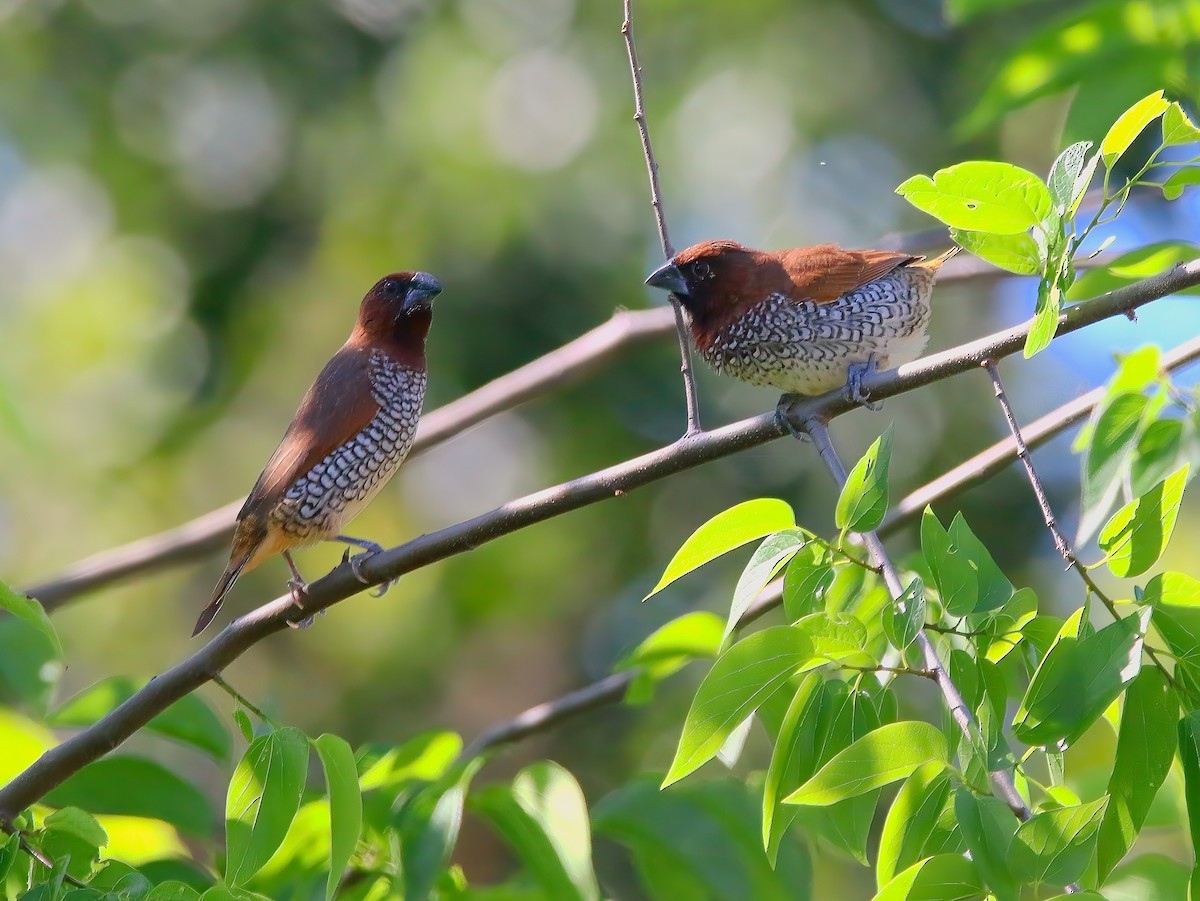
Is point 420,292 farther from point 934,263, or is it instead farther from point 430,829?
point 430,829

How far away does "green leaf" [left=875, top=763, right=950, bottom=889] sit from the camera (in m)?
1.84

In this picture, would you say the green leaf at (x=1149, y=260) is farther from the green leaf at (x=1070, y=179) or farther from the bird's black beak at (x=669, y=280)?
the bird's black beak at (x=669, y=280)

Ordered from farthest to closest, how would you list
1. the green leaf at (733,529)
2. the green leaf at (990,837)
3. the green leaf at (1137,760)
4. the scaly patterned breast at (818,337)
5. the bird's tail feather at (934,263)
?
the bird's tail feather at (934,263), the scaly patterned breast at (818,337), the green leaf at (733,529), the green leaf at (1137,760), the green leaf at (990,837)

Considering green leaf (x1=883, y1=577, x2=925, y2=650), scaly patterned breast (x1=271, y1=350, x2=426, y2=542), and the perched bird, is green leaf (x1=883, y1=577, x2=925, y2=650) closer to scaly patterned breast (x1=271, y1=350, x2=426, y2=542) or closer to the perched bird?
the perched bird

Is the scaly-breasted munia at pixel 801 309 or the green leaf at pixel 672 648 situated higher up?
the scaly-breasted munia at pixel 801 309

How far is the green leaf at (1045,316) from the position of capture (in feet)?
6.33

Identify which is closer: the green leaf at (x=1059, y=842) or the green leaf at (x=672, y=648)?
the green leaf at (x=1059, y=842)

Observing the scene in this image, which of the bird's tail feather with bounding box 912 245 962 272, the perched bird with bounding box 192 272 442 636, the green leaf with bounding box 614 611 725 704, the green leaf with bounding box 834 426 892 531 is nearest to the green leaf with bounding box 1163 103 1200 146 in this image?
the green leaf with bounding box 834 426 892 531

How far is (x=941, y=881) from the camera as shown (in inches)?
69.1

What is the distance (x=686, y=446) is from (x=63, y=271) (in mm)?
7207

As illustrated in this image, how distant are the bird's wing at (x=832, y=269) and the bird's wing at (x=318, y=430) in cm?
153

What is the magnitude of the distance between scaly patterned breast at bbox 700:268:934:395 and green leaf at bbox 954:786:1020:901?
7.57ft

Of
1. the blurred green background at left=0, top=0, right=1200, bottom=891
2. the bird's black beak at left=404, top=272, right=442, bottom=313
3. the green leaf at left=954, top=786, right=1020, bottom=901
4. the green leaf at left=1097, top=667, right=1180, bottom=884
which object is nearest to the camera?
the green leaf at left=954, top=786, right=1020, bottom=901

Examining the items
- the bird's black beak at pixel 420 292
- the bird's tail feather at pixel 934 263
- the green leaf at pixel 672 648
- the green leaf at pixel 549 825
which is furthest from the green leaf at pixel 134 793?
the bird's tail feather at pixel 934 263
